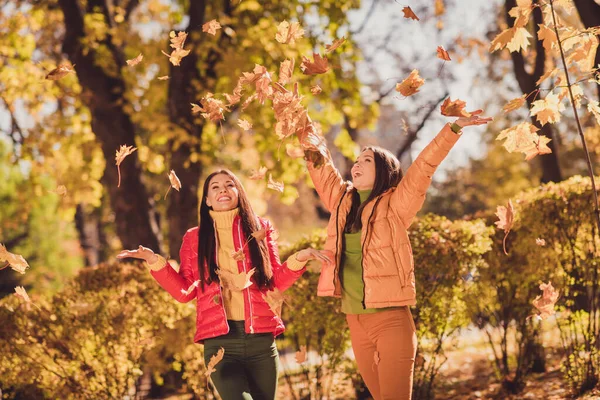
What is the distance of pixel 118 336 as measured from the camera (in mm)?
5875

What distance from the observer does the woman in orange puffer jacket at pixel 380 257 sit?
138 inches

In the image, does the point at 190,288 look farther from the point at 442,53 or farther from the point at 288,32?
the point at 442,53

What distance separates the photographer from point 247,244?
3.88m

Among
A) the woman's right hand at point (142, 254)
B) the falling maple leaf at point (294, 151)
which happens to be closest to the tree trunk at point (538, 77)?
the falling maple leaf at point (294, 151)

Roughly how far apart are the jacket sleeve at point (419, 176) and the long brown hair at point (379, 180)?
0.08 meters

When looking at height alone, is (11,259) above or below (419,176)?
below

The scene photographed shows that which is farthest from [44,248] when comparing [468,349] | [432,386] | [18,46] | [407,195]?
[407,195]

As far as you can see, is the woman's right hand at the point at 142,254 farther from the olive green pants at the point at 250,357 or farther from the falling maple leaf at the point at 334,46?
the falling maple leaf at the point at 334,46

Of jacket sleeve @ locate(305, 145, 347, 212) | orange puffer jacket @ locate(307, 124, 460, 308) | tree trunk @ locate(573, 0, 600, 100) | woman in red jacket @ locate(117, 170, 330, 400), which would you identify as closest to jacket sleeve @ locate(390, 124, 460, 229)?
orange puffer jacket @ locate(307, 124, 460, 308)

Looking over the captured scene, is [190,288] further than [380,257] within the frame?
Yes

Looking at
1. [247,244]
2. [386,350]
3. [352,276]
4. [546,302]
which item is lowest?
[386,350]

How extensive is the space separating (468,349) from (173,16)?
7336 millimetres

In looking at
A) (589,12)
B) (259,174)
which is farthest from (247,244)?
(589,12)

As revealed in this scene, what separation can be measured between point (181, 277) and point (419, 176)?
1500 mm
